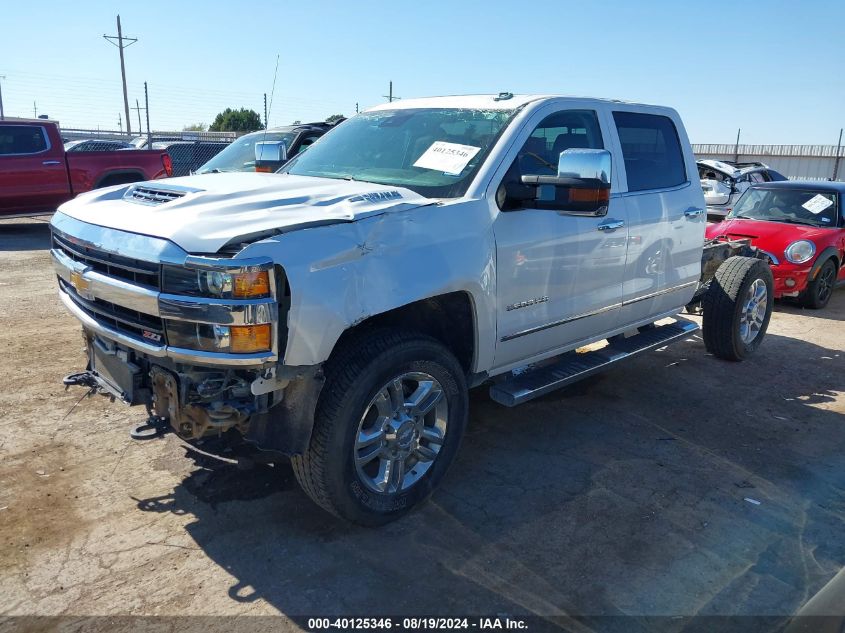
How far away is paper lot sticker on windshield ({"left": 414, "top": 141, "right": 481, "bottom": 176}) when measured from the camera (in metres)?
3.74

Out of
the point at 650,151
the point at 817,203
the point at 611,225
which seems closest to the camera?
the point at 611,225

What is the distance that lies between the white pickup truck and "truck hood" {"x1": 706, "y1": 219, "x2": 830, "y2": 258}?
440 centimetres

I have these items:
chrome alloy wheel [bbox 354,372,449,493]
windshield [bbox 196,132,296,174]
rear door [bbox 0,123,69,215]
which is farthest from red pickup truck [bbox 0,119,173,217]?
chrome alloy wheel [bbox 354,372,449,493]

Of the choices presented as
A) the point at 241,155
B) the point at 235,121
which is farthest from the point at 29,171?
the point at 235,121

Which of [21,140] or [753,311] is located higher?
[21,140]

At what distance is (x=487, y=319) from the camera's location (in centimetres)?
362

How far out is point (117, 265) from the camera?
116 inches

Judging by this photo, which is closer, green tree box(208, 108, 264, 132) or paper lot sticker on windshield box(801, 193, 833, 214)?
paper lot sticker on windshield box(801, 193, 833, 214)

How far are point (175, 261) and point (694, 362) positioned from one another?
4936 millimetres

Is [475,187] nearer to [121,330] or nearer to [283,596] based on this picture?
[121,330]

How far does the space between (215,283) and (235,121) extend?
180ft

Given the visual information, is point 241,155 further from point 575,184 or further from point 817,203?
point 817,203

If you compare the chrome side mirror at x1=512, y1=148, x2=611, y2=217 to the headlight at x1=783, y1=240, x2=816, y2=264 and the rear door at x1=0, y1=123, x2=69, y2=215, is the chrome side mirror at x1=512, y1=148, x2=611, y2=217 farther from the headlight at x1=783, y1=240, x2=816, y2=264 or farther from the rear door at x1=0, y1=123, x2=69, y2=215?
the rear door at x1=0, y1=123, x2=69, y2=215

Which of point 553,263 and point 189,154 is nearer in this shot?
point 553,263
